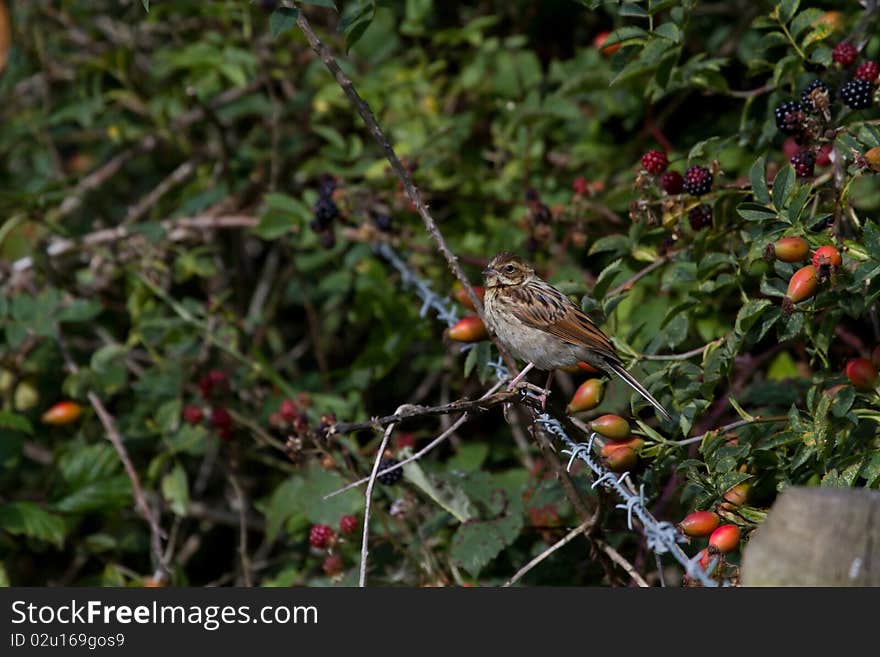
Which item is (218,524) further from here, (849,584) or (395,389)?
(849,584)

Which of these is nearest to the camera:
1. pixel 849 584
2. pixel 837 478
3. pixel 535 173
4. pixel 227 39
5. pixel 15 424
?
pixel 849 584

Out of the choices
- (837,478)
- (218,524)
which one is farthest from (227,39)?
(837,478)

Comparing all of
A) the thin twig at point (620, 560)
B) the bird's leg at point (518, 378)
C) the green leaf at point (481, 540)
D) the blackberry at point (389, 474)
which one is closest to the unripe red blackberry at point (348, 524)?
the blackberry at point (389, 474)

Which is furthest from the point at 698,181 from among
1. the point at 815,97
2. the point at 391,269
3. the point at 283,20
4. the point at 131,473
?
the point at 131,473

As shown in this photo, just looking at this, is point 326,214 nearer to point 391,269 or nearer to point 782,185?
point 391,269

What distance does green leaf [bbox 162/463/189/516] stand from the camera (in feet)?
14.3

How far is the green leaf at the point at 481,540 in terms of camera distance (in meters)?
3.50

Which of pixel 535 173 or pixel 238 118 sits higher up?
pixel 238 118

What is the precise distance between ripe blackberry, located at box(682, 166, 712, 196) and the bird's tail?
57 cm

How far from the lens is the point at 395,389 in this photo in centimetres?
524

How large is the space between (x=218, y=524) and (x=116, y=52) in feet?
7.64

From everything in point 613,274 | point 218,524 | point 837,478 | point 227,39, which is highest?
point 227,39

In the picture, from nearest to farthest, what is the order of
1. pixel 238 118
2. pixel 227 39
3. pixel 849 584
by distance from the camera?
pixel 849 584 → pixel 227 39 → pixel 238 118

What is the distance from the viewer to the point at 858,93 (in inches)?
124
